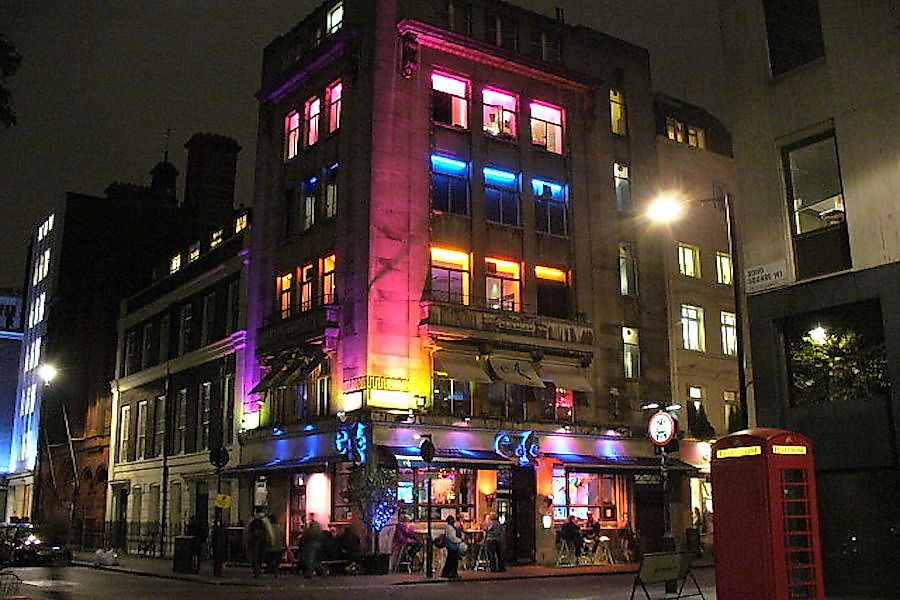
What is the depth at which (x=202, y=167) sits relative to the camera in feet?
218

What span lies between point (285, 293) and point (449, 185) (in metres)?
8.33

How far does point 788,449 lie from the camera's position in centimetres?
1315

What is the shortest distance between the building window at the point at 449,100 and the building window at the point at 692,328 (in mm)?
13553

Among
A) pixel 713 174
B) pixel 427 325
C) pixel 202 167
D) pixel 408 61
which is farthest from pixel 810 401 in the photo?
pixel 202 167

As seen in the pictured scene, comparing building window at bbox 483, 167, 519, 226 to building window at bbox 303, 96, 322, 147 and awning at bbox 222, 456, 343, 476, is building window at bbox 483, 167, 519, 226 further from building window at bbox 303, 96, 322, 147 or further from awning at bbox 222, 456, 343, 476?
awning at bbox 222, 456, 343, 476

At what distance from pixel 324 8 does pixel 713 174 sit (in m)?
19.6

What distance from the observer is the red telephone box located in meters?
12.8

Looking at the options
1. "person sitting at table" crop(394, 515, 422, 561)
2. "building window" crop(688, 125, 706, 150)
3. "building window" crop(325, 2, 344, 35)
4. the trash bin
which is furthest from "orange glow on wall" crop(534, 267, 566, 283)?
the trash bin

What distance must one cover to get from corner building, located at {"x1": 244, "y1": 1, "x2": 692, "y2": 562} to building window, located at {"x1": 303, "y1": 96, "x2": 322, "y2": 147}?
0.31ft

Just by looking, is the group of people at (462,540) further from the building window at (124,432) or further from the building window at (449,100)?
the building window at (124,432)

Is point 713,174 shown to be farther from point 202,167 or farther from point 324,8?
point 202,167

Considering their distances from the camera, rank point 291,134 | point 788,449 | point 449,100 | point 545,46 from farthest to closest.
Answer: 1. point 291,134
2. point 545,46
3. point 449,100
4. point 788,449

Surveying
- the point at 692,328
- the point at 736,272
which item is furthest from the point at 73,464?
the point at 736,272

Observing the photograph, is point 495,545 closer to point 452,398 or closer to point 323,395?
point 452,398
